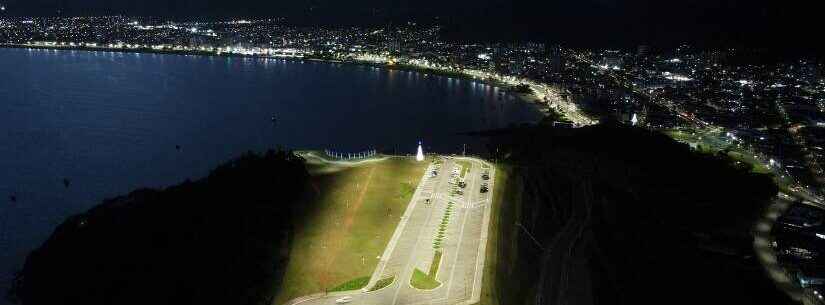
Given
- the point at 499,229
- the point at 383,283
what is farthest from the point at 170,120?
the point at 383,283

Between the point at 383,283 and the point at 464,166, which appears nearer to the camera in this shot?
the point at 383,283

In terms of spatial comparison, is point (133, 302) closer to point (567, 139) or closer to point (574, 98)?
point (567, 139)

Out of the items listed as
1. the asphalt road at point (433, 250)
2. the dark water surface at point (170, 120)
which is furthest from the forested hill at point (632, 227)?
the dark water surface at point (170, 120)

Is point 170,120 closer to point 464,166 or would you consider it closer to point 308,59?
point 464,166

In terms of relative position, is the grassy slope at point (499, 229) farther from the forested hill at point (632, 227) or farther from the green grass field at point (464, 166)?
the green grass field at point (464, 166)

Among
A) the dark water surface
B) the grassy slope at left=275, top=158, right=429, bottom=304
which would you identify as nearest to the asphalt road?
the grassy slope at left=275, top=158, right=429, bottom=304
